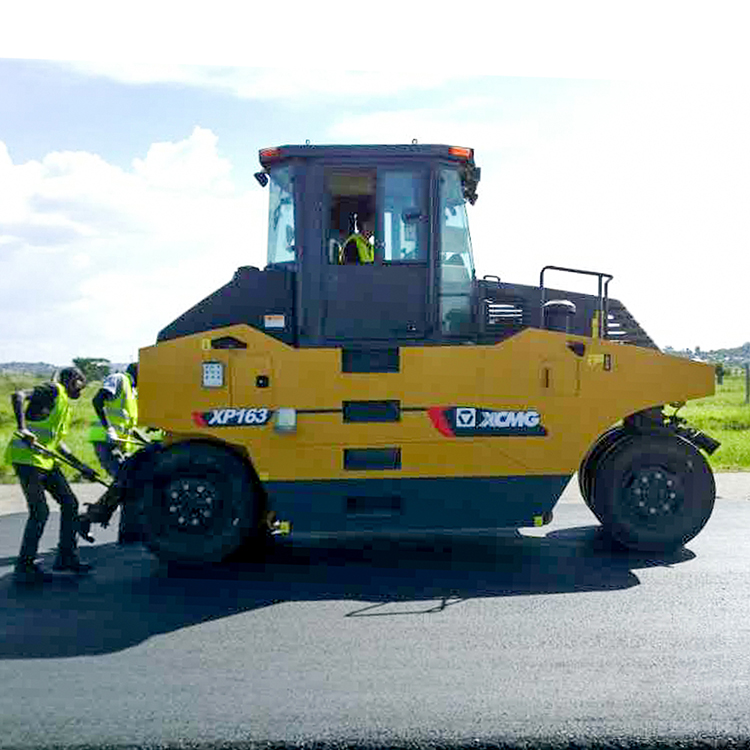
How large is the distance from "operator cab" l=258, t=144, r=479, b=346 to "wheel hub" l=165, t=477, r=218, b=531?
4.49ft

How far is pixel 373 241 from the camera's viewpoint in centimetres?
683

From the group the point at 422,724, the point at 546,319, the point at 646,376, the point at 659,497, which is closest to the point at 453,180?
the point at 546,319

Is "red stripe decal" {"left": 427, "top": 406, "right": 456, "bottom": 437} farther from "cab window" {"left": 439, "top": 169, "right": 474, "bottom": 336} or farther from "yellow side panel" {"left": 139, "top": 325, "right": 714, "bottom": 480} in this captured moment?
"cab window" {"left": 439, "top": 169, "right": 474, "bottom": 336}

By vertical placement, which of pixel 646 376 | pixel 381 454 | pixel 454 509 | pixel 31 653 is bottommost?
pixel 31 653

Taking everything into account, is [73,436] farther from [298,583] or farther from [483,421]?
[483,421]

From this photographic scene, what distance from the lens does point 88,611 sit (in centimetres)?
568

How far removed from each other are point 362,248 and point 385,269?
0.26m

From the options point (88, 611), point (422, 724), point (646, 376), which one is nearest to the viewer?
point (422, 724)

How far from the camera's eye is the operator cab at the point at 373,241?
6.77 metres

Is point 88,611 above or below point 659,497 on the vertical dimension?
below

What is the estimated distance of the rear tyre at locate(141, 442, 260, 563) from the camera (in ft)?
22.2

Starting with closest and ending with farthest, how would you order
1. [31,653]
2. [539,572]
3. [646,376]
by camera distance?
[31,653]
[539,572]
[646,376]

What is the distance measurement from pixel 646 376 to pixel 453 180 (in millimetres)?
2140

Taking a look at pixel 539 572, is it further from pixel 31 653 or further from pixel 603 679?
pixel 31 653
